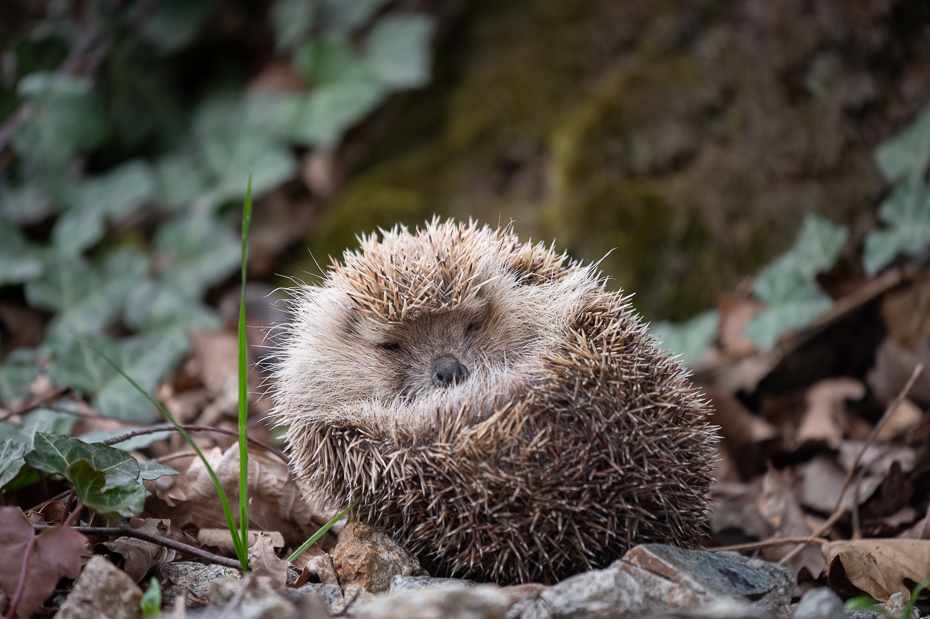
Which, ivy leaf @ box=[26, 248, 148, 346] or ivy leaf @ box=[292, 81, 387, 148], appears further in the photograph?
ivy leaf @ box=[292, 81, 387, 148]

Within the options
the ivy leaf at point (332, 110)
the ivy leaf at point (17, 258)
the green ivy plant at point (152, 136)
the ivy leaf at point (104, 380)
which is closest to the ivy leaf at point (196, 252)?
the green ivy plant at point (152, 136)

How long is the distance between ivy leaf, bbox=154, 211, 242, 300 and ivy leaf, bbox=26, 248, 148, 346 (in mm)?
286

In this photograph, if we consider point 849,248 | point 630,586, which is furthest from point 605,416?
point 849,248

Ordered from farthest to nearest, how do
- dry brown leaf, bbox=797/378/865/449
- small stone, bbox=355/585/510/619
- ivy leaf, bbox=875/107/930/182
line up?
ivy leaf, bbox=875/107/930/182, dry brown leaf, bbox=797/378/865/449, small stone, bbox=355/585/510/619

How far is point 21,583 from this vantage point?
2184 mm

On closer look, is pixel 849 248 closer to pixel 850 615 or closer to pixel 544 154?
pixel 544 154

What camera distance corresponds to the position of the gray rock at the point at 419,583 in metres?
2.40

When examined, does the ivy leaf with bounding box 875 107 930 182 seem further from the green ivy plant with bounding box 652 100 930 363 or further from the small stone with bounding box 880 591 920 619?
the small stone with bounding box 880 591 920 619

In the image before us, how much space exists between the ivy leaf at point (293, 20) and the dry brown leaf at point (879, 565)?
5.56 m

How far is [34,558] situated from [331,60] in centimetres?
478

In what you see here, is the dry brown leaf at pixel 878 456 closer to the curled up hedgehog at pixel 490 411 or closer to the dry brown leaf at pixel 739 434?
the dry brown leaf at pixel 739 434

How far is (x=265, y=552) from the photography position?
2645 mm

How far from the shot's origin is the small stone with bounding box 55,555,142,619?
6.95 ft

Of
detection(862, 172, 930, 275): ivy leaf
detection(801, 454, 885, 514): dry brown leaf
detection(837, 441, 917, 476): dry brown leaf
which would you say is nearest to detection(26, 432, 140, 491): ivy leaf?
detection(801, 454, 885, 514): dry brown leaf
